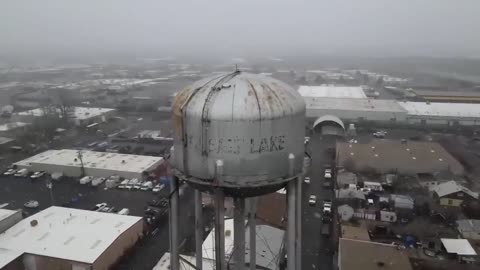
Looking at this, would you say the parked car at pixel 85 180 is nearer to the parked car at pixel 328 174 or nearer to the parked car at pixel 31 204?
the parked car at pixel 31 204

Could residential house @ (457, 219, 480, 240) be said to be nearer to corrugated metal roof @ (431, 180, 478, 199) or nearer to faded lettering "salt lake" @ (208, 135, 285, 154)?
corrugated metal roof @ (431, 180, 478, 199)

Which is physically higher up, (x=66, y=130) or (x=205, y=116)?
(x=205, y=116)

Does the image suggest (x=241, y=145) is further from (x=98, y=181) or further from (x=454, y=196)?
(x=98, y=181)

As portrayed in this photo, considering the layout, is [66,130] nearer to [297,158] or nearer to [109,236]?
[109,236]

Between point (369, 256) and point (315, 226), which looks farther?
point (315, 226)

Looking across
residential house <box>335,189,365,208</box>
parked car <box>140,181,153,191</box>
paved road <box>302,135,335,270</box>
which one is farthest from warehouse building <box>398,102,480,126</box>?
parked car <box>140,181,153,191</box>

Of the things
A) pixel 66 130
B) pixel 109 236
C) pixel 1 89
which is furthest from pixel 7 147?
pixel 1 89

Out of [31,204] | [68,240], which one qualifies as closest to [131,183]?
[31,204]

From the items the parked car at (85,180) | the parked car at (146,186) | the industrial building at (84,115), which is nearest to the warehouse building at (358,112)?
the parked car at (146,186)
